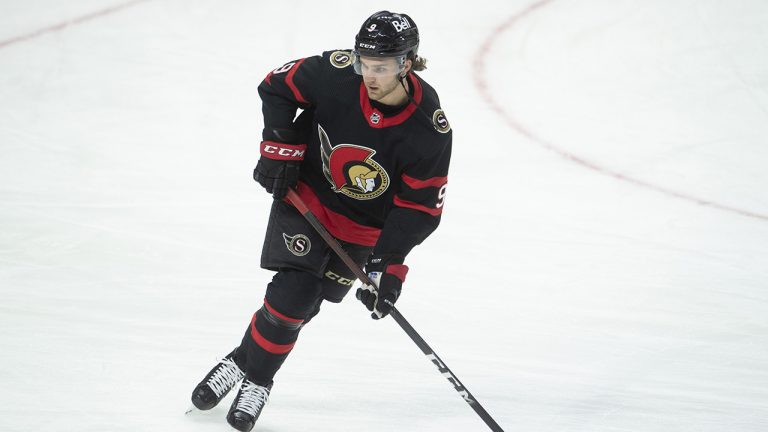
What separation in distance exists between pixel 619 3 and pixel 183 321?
182 inches

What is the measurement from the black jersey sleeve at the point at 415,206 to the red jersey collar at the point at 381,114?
0.40ft

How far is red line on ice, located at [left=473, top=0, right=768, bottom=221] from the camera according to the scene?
4.27 metres

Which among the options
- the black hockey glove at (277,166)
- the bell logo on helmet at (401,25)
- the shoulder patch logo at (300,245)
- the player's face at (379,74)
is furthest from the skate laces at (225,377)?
the bell logo on helmet at (401,25)

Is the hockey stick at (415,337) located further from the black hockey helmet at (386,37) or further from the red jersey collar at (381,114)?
the black hockey helmet at (386,37)

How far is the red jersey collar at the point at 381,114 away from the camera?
229 cm

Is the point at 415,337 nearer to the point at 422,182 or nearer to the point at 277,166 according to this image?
the point at 422,182

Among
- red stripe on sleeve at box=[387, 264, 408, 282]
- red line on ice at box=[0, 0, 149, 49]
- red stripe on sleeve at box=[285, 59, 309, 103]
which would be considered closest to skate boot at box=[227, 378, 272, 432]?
red stripe on sleeve at box=[387, 264, 408, 282]

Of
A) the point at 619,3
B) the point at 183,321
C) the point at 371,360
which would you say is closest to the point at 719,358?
the point at 371,360

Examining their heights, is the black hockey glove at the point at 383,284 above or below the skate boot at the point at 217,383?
above

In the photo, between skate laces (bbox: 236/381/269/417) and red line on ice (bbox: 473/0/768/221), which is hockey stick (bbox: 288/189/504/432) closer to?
skate laces (bbox: 236/381/269/417)

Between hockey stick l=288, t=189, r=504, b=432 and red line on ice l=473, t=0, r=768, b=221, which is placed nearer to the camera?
hockey stick l=288, t=189, r=504, b=432

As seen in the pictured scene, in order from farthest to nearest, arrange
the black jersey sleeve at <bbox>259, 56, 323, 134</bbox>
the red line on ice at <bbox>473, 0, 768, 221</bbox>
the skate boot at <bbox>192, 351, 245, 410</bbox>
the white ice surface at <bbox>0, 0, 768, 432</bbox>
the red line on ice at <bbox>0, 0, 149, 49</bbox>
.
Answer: the red line on ice at <bbox>0, 0, 149, 49</bbox> → the red line on ice at <bbox>473, 0, 768, 221</bbox> → the white ice surface at <bbox>0, 0, 768, 432</bbox> → the skate boot at <bbox>192, 351, 245, 410</bbox> → the black jersey sleeve at <bbox>259, 56, 323, 134</bbox>

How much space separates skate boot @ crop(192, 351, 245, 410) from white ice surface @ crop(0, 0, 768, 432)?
68 mm

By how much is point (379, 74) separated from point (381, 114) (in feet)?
0.46
